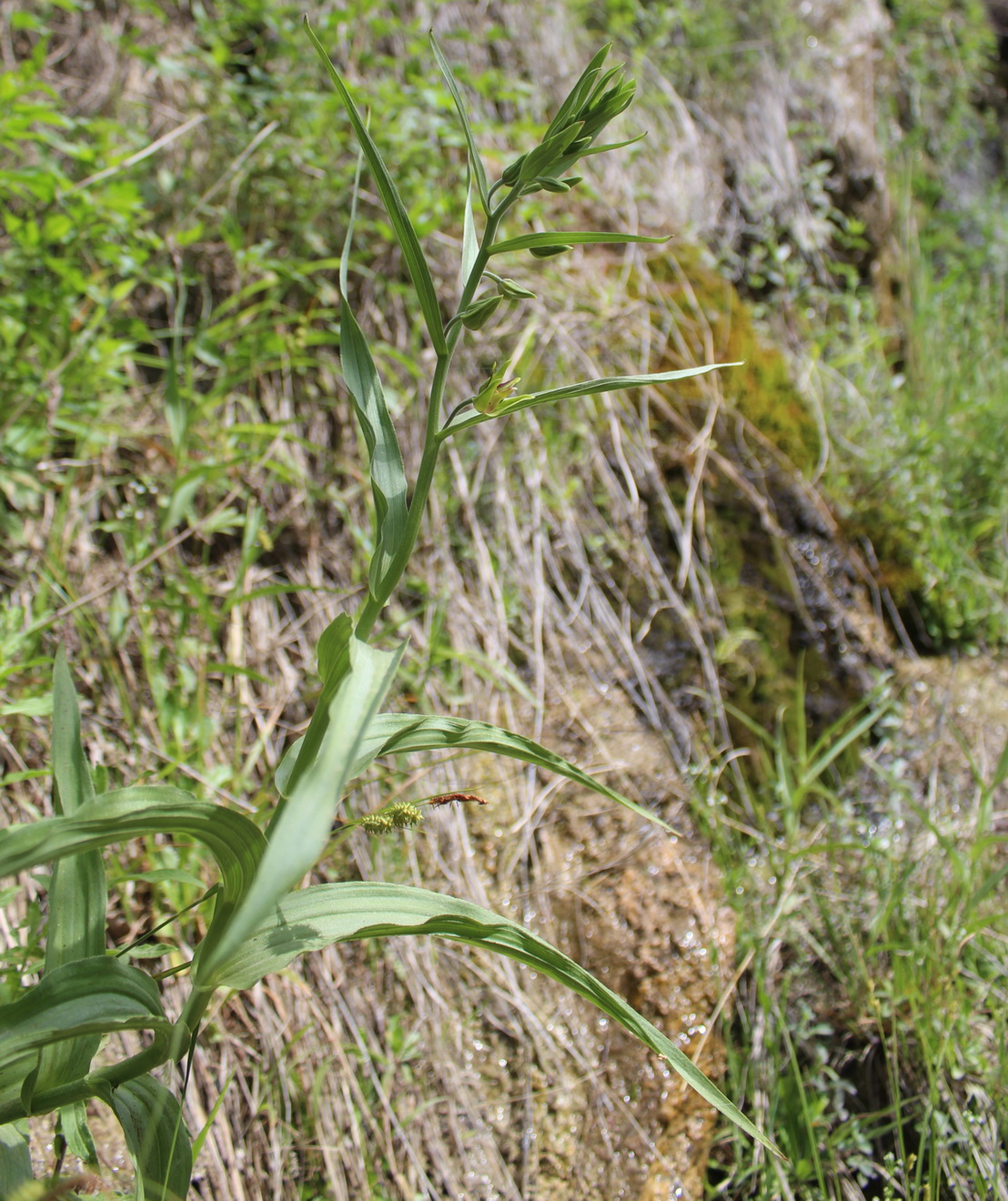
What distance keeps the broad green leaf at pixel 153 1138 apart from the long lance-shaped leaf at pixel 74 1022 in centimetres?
3

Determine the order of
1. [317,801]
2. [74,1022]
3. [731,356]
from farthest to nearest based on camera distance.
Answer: [731,356]
[74,1022]
[317,801]

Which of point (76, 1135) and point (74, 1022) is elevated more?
point (74, 1022)

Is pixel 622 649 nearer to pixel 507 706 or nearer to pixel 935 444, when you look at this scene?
pixel 507 706

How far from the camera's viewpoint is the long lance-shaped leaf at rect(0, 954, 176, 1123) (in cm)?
60

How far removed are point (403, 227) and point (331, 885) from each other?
23.3 inches

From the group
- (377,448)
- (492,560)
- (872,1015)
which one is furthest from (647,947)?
(377,448)

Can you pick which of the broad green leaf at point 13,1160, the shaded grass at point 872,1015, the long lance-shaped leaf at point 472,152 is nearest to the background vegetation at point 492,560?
the shaded grass at point 872,1015

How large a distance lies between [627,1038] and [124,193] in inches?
68.9

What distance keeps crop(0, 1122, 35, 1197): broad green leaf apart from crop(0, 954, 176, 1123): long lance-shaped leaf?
0.05m

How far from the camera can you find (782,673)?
2.08m

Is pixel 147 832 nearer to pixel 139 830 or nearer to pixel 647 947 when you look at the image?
pixel 139 830

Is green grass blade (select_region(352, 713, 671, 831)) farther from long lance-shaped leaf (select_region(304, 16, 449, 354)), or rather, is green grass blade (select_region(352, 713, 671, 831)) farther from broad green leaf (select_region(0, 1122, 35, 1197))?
broad green leaf (select_region(0, 1122, 35, 1197))

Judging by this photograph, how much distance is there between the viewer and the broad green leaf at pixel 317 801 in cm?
41

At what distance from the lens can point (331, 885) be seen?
0.74 metres
